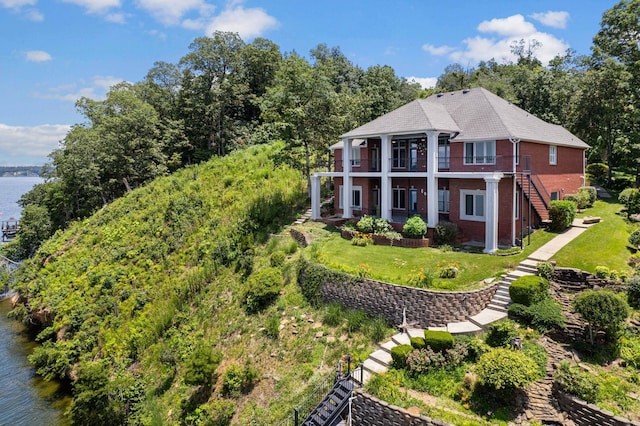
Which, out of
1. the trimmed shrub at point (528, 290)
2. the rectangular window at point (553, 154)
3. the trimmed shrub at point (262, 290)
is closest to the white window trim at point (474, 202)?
the trimmed shrub at point (528, 290)

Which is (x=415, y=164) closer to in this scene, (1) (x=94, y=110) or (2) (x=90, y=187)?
(2) (x=90, y=187)

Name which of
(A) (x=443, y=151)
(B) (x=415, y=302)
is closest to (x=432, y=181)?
(A) (x=443, y=151)

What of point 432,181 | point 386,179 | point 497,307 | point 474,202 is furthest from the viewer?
point 386,179

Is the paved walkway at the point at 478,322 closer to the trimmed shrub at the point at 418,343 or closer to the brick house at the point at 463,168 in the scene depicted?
the trimmed shrub at the point at 418,343

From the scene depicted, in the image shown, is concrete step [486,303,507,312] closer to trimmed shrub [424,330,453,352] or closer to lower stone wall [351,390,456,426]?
trimmed shrub [424,330,453,352]

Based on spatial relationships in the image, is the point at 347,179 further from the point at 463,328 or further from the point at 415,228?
the point at 463,328

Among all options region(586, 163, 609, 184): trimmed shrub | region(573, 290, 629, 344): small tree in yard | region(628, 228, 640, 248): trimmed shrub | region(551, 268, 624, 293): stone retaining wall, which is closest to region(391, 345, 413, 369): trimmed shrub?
region(573, 290, 629, 344): small tree in yard

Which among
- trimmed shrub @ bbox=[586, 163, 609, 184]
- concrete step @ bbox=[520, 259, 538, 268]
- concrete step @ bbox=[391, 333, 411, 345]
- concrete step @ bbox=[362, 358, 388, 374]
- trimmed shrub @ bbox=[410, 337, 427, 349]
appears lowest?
concrete step @ bbox=[362, 358, 388, 374]
